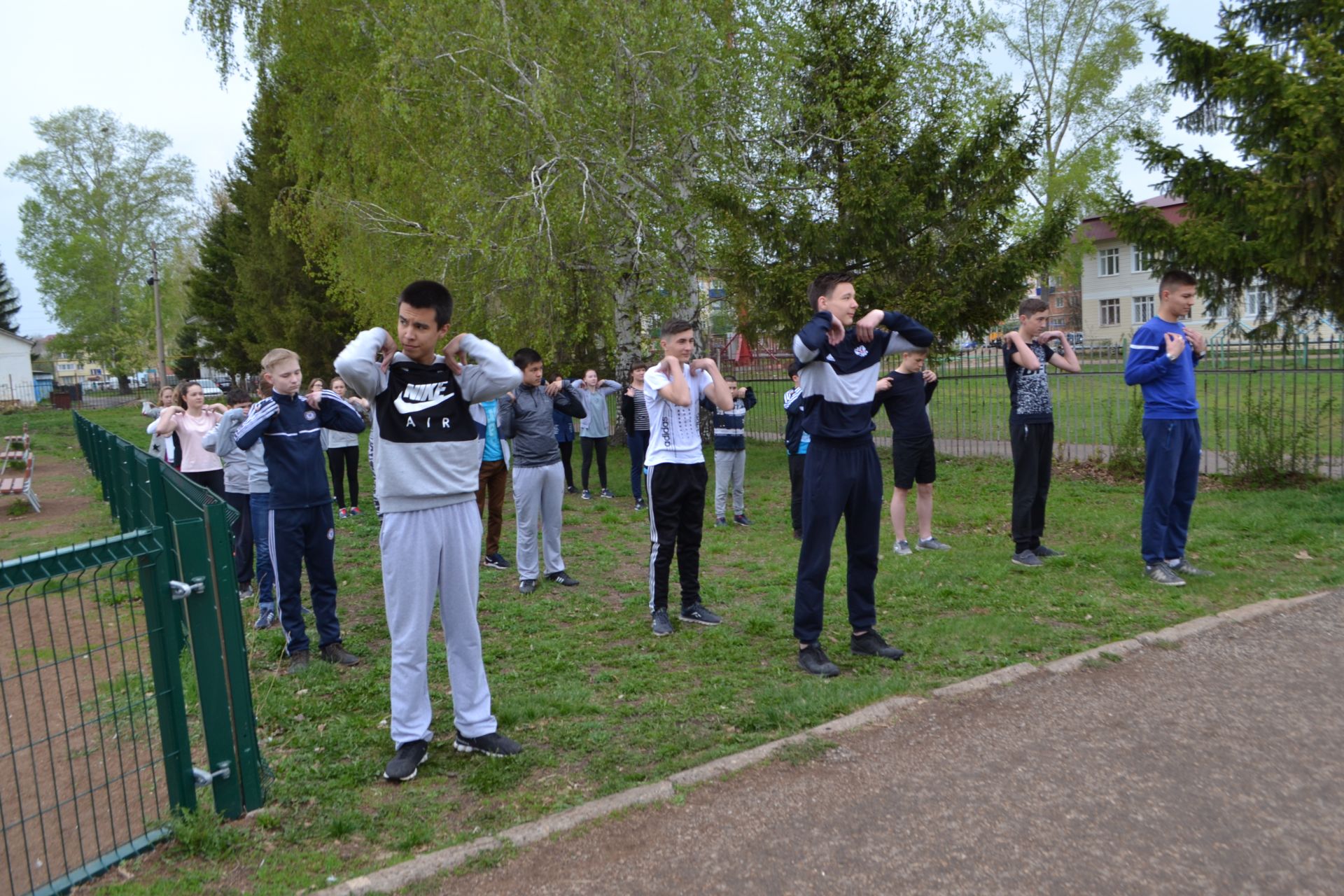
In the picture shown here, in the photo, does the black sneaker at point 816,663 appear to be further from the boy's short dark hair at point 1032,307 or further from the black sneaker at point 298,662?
the boy's short dark hair at point 1032,307

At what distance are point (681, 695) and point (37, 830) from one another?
2996 mm

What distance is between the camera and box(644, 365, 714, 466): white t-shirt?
678 cm

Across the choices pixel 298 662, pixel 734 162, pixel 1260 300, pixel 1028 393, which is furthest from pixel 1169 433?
pixel 734 162

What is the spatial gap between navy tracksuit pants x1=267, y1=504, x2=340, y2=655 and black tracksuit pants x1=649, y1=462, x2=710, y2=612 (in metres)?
2.18

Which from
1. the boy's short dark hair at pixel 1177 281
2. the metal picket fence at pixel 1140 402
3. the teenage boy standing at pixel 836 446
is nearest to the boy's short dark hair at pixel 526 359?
the teenage boy standing at pixel 836 446

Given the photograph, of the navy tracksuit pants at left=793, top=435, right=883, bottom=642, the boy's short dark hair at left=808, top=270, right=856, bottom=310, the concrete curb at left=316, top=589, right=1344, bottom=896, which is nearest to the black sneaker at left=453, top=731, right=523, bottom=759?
the concrete curb at left=316, top=589, right=1344, bottom=896

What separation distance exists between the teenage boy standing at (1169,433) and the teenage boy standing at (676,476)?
3300 mm

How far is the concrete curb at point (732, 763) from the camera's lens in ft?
11.3

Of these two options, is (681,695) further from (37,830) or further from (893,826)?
(37,830)

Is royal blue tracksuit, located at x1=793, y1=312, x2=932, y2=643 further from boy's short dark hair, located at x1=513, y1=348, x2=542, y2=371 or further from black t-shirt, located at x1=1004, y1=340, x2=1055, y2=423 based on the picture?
boy's short dark hair, located at x1=513, y1=348, x2=542, y2=371

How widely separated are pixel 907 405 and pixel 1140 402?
669cm

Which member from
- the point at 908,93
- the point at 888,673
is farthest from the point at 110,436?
the point at 908,93

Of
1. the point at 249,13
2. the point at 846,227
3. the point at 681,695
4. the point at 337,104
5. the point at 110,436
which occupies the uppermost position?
the point at 249,13

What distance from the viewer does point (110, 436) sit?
11.4 meters
